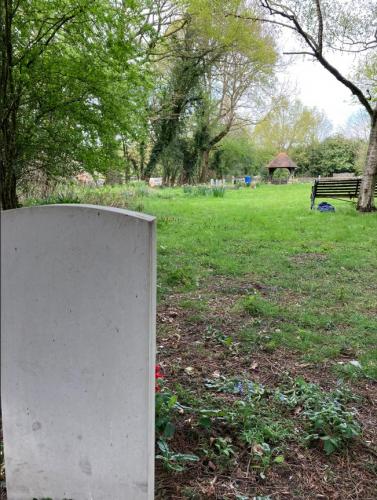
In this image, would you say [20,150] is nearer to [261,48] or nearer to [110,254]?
[110,254]

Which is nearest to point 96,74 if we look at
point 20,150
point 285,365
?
point 20,150

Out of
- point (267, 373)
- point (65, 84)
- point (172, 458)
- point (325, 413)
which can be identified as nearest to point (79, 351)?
point (172, 458)

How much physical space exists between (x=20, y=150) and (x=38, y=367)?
206 inches

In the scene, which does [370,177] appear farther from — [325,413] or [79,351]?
[79,351]

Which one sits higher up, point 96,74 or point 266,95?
point 266,95

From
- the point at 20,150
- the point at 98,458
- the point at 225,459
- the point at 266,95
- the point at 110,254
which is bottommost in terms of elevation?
the point at 225,459

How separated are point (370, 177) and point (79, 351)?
10.1 metres

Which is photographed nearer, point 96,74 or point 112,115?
point 96,74

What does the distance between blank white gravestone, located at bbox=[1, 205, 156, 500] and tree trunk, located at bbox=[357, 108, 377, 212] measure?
9.99 m

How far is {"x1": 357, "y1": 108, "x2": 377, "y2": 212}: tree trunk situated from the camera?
31.5 ft

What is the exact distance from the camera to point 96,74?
511 centimetres

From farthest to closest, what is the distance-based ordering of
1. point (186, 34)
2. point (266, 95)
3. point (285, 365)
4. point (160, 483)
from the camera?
point (266, 95) < point (186, 34) < point (285, 365) < point (160, 483)

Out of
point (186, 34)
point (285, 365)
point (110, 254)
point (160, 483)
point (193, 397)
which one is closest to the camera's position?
point (110, 254)

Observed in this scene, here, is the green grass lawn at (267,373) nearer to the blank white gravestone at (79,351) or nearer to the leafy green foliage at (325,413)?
the leafy green foliage at (325,413)
